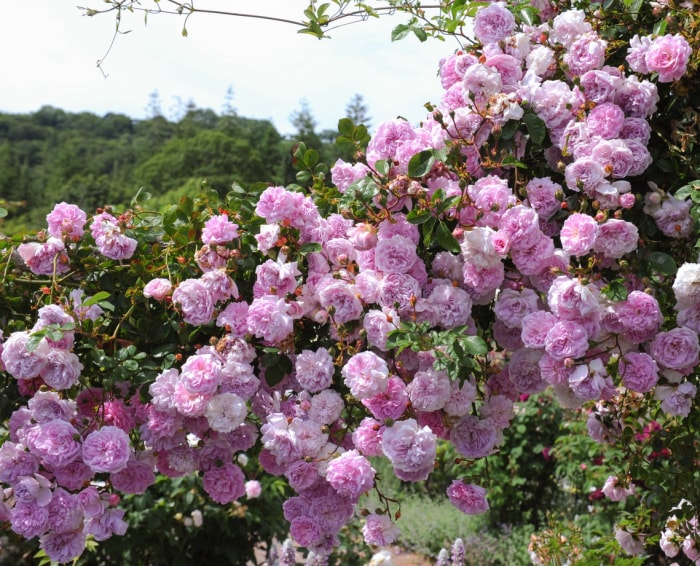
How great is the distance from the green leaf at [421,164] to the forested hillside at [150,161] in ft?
102

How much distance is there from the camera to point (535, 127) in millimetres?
1618

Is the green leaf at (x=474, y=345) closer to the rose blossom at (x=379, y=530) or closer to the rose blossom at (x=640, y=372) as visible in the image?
the rose blossom at (x=640, y=372)

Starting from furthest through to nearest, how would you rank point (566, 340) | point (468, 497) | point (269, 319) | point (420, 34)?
point (420, 34), point (468, 497), point (269, 319), point (566, 340)

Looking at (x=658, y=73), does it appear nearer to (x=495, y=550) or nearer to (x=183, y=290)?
(x=183, y=290)

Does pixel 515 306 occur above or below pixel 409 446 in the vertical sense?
above

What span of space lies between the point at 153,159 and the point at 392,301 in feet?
156

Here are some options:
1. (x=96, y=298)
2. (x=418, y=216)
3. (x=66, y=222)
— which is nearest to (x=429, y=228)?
(x=418, y=216)

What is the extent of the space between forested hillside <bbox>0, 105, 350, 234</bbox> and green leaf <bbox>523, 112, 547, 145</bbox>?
31203 millimetres

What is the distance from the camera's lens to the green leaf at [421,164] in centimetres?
157

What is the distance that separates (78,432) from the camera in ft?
5.51

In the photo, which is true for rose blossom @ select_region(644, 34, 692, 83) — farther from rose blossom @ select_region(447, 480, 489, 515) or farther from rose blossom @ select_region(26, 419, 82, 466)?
rose blossom @ select_region(26, 419, 82, 466)

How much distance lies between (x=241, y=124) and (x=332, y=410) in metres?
57.6

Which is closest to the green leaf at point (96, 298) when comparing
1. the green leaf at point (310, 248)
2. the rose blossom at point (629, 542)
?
the green leaf at point (310, 248)

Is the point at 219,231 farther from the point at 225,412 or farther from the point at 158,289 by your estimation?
the point at 225,412
